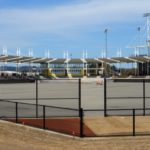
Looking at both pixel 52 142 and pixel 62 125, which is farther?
pixel 62 125

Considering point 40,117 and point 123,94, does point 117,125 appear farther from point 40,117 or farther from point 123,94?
point 123,94

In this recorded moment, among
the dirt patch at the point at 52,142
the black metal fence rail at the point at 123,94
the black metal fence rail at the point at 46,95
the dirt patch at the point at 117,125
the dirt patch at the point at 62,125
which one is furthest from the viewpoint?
the black metal fence rail at the point at 46,95

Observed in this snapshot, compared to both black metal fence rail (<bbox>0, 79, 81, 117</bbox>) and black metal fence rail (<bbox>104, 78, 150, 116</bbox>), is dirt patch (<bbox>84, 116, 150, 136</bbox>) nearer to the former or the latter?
black metal fence rail (<bbox>104, 78, 150, 116</bbox>)

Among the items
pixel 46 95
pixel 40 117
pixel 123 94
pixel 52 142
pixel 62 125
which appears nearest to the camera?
pixel 52 142

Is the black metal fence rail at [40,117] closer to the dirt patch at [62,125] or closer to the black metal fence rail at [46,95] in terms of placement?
the dirt patch at [62,125]

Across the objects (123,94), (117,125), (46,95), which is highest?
(117,125)

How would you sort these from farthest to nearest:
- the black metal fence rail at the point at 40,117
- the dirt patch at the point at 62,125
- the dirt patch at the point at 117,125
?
the dirt patch at the point at 117,125, the black metal fence rail at the point at 40,117, the dirt patch at the point at 62,125

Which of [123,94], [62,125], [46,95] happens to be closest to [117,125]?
[62,125]

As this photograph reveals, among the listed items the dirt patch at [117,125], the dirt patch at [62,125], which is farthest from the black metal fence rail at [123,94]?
the dirt patch at [62,125]

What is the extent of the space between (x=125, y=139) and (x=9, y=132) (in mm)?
4812

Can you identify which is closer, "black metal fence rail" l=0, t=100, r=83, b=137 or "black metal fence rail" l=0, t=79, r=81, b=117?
"black metal fence rail" l=0, t=100, r=83, b=137

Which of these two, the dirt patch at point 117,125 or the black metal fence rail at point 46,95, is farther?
the black metal fence rail at point 46,95

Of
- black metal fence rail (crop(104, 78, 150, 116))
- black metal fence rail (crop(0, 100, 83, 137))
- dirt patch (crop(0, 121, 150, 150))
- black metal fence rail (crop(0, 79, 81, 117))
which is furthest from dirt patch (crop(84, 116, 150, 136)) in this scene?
black metal fence rail (crop(0, 79, 81, 117))

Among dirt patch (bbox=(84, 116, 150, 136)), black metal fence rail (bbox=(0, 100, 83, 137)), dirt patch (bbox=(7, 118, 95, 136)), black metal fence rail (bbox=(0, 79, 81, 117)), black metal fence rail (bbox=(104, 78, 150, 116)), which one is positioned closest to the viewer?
dirt patch (bbox=(7, 118, 95, 136))
